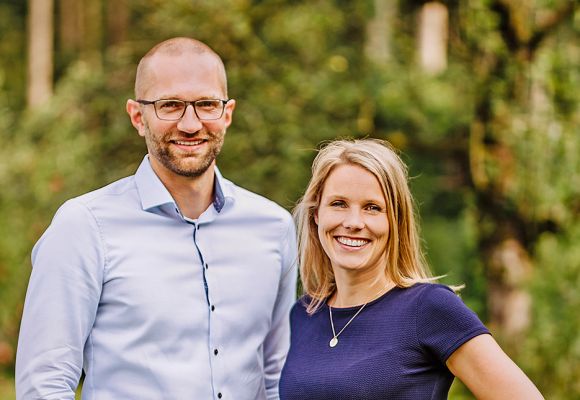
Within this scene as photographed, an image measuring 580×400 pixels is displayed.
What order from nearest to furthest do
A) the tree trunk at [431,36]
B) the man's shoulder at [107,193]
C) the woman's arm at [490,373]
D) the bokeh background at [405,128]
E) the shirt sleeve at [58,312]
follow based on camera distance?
the woman's arm at [490,373] < the shirt sleeve at [58,312] < the man's shoulder at [107,193] < the bokeh background at [405,128] < the tree trunk at [431,36]

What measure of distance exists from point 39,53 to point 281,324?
17.6 m

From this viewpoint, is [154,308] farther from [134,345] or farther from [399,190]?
[399,190]

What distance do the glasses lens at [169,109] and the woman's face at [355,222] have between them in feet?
1.71

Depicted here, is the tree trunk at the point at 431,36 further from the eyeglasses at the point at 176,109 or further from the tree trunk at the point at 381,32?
the eyeglasses at the point at 176,109

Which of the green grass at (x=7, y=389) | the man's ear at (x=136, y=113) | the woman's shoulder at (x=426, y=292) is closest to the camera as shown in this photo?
the woman's shoulder at (x=426, y=292)

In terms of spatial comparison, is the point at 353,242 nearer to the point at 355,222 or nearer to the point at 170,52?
the point at 355,222

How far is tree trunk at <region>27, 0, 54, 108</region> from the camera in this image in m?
19.3

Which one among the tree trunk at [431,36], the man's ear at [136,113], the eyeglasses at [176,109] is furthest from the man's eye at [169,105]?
the tree trunk at [431,36]

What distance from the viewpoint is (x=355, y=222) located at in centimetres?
279

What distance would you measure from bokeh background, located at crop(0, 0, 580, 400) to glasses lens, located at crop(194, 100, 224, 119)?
3.80 m

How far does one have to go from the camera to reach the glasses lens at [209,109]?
2.97 meters

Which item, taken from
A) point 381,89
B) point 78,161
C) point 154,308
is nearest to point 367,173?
point 154,308

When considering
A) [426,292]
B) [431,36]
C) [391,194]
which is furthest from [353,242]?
[431,36]

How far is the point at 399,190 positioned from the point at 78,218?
970 millimetres
